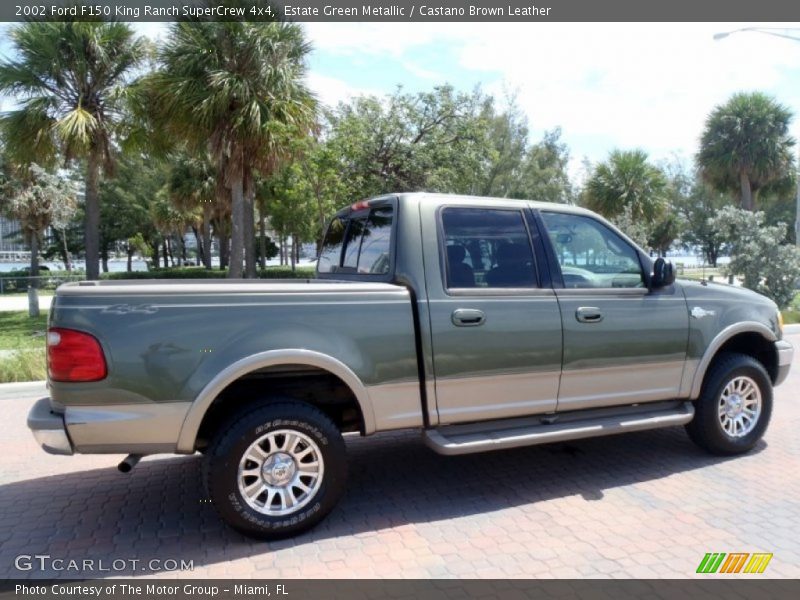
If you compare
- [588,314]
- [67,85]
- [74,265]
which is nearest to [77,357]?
[588,314]

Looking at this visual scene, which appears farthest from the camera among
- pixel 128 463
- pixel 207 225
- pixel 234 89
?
pixel 207 225

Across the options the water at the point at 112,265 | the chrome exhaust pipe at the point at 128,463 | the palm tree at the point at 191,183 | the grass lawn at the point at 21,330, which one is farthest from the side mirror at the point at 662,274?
the water at the point at 112,265

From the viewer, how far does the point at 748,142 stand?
25.7 meters

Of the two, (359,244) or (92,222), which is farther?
(92,222)

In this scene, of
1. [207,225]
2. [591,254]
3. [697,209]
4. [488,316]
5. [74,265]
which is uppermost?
[697,209]

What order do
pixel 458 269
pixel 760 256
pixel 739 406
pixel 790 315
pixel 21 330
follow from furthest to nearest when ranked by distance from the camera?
1. pixel 760 256
2. pixel 790 315
3. pixel 21 330
4. pixel 739 406
5. pixel 458 269

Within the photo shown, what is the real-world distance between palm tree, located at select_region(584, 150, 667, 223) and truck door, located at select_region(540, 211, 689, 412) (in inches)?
898

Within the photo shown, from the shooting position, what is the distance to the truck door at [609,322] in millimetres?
4539

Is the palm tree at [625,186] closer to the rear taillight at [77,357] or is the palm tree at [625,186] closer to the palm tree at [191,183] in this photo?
the palm tree at [191,183]

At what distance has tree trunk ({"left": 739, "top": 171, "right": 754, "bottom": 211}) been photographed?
26.5 metres

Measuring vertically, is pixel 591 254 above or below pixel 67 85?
below

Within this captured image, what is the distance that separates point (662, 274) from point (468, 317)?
1696 millimetres

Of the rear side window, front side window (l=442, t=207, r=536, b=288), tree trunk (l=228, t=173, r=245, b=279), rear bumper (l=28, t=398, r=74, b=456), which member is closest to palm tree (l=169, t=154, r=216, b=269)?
tree trunk (l=228, t=173, r=245, b=279)

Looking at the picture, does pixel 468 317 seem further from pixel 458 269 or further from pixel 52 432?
pixel 52 432
